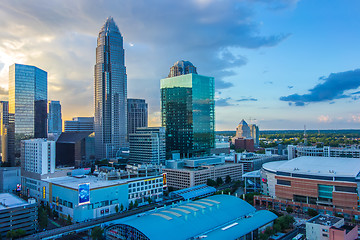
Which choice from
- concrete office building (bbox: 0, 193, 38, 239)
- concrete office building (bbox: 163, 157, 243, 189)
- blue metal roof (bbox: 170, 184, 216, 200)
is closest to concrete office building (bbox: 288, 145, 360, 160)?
concrete office building (bbox: 163, 157, 243, 189)

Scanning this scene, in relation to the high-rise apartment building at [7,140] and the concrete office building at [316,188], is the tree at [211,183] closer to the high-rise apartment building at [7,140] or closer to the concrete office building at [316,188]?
the concrete office building at [316,188]

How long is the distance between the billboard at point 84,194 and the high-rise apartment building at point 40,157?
2825 cm

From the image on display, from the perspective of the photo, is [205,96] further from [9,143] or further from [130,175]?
[9,143]

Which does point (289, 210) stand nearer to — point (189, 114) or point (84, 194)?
point (84, 194)

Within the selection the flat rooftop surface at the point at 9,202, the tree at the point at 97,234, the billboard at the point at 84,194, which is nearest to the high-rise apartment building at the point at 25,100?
the flat rooftop surface at the point at 9,202

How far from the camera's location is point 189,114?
162125 millimetres

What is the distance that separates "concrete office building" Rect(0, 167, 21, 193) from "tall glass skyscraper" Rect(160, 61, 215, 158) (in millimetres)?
75521

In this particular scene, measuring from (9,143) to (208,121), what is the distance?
112139 millimetres

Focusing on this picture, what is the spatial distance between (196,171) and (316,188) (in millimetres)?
42760

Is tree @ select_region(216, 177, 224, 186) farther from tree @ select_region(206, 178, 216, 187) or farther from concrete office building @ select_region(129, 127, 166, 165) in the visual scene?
concrete office building @ select_region(129, 127, 166, 165)

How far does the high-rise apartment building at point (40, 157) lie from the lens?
9131 cm

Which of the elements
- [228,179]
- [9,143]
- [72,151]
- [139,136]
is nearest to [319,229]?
[228,179]

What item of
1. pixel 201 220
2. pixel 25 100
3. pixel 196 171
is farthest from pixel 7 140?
pixel 201 220

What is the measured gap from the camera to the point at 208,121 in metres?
169
